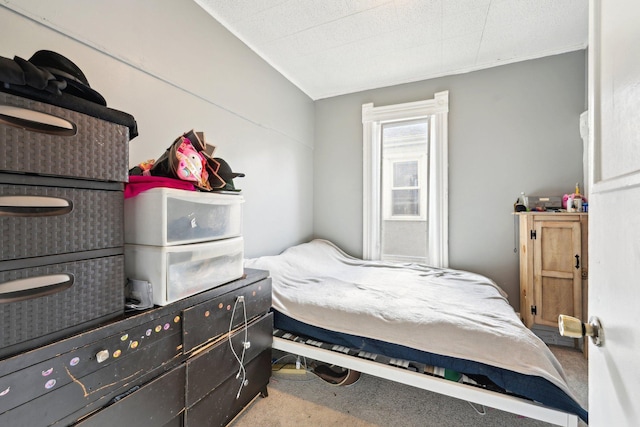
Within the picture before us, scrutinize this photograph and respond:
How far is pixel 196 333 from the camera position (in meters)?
1.11

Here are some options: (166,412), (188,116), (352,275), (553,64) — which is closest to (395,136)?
(553,64)

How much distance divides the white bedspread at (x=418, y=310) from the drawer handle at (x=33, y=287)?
1134 mm

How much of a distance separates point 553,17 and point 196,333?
315cm

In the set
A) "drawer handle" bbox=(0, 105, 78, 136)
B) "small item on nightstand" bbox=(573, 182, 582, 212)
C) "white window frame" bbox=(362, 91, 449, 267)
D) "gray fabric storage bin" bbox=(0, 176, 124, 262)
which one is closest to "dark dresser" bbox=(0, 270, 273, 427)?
"gray fabric storage bin" bbox=(0, 176, 124, 262)

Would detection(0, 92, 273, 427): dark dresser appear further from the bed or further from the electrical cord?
the bed

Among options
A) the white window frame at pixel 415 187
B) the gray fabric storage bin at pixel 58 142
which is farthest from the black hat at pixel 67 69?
the white window frame at pixel 415 187

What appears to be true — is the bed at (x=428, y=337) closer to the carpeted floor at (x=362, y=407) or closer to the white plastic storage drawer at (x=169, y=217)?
the carpeted floor at (x=362, y=407)

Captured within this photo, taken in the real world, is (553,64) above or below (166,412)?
above

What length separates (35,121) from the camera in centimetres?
68

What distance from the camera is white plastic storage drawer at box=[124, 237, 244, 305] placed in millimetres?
1000

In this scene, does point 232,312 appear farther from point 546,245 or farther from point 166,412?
point 546,245

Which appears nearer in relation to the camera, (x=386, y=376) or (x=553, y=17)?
(x=386, y=376)

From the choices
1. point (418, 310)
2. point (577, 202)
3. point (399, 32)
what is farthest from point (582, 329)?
point (399, 32)

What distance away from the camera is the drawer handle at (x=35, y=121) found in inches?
25.3
